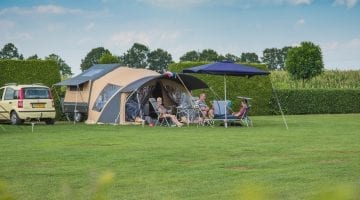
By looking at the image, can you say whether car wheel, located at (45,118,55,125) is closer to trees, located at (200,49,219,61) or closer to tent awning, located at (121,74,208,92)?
tent awning, located at (121,74,208,92)

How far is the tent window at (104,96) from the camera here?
21562 millimetres

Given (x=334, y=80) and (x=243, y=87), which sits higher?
(x=334, y=80)

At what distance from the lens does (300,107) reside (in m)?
30.8

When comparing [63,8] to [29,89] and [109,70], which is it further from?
[29,89]

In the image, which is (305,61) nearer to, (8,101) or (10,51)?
A: (10,51)

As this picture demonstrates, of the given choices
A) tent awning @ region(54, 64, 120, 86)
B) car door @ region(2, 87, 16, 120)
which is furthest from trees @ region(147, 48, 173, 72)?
car door @ region(2, 87, 16, 120)

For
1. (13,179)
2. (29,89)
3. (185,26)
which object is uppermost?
(185,26)

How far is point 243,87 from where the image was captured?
2881cm

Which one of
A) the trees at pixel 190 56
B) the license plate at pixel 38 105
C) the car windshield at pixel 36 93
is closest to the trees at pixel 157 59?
the trees at pixel 190 56

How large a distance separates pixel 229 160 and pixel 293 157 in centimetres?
104

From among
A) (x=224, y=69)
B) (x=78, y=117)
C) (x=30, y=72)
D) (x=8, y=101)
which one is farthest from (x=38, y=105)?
(x=224, y=69)

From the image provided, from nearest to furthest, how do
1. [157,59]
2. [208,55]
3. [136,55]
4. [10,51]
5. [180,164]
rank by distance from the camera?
[180,164], [10,51], [136,55], [157,59], [208,55]

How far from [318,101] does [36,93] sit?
585 inches

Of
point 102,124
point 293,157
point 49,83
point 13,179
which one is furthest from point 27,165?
point 49,83
